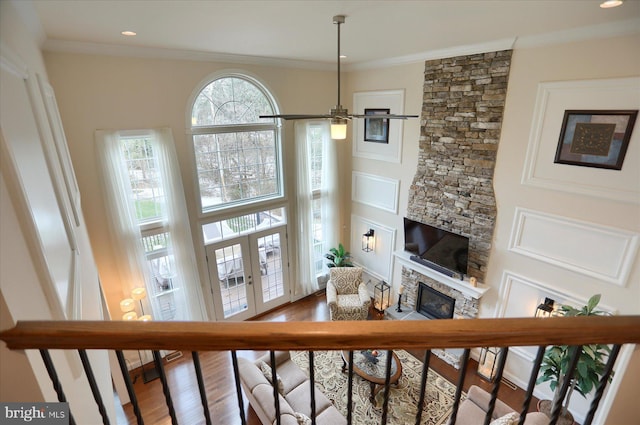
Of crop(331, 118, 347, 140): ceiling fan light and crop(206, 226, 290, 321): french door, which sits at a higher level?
crop(331, 118, 347, 140): ceiling fan light

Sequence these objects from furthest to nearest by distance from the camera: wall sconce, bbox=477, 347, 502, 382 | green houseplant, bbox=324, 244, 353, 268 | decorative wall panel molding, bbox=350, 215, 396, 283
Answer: green houseplant, bbox=324, 244, 353, 268 → decorative wall panel molding, bbox=350, 215, 396, 283 → wall sconce, bbox=477, 347, 502, 382

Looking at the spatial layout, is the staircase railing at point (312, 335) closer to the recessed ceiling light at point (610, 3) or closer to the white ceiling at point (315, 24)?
the white ceiling at point (315, 24)

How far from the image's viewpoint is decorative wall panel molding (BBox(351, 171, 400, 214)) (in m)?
5.58

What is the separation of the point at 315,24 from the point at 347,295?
14.4ft

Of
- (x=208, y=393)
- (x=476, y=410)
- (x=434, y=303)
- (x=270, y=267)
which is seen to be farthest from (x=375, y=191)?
(x=208, y=393)

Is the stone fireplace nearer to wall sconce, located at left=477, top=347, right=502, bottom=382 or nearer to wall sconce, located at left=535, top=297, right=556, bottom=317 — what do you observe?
wall sconce, located at left=477, top=347, right=502, bottom=382

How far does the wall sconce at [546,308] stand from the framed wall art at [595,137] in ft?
5.54

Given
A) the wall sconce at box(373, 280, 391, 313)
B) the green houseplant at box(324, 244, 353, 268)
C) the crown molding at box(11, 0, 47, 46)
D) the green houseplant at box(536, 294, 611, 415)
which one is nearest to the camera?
the crown molding at box(11, 0, 47, 46)

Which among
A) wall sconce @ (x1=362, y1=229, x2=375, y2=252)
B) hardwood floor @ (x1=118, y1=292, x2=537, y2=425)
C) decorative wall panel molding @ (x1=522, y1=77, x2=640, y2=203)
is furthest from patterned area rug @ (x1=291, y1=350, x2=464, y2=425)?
decorative wall panel molding @ (x1=522, y1=77, x2=640, y2=203)

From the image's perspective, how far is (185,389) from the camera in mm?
4406

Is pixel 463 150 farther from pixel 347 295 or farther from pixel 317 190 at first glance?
pixel 347 295

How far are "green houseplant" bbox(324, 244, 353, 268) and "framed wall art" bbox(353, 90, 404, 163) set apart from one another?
1.97 meters

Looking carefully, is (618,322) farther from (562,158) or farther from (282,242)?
(282,242)

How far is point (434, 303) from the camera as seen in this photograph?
5.22 metres
